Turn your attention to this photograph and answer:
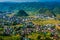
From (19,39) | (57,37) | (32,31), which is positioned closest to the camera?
(19,39)

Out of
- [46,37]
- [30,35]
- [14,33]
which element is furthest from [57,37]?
[14,33]

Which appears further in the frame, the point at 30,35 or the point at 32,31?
the point at 32,31

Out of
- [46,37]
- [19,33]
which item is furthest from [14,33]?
[46,37]

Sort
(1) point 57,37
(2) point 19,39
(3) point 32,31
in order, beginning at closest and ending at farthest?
(2) point 19,39 < (1) point 57,37 < (3) point 32,31

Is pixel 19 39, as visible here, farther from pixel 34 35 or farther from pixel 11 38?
pixel 34 35

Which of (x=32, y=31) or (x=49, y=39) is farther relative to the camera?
(x=32, y=31)

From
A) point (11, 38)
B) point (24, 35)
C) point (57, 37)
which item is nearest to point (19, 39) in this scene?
point (11, 38)

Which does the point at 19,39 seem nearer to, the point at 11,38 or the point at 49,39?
the point at 11,38

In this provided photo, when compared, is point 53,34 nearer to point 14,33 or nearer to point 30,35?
point 30,35
